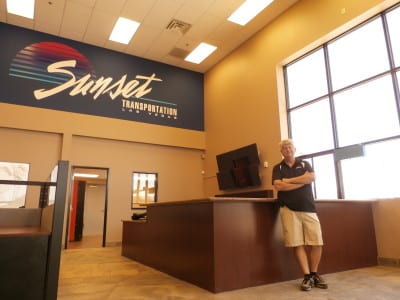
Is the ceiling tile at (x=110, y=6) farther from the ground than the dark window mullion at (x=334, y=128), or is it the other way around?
the ceiling tile at (x=110, y=6)

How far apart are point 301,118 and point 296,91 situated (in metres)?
0.58

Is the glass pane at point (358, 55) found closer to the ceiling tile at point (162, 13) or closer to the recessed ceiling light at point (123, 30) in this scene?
the ceiling tile at point (162, 13)

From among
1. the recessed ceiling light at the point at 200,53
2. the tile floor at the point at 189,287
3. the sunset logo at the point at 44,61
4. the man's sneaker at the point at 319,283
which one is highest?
the recessed ceiling light at the point at 200,53

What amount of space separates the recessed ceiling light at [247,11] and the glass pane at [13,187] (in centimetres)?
527

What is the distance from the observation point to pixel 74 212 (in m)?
8.73

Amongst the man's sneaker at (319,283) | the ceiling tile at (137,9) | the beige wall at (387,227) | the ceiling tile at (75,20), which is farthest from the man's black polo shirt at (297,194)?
the ceiling tile at (75,20)

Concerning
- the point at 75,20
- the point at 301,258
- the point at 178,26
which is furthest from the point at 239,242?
the point at 75,20

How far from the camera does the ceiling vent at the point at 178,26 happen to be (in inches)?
249

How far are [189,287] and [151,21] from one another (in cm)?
538

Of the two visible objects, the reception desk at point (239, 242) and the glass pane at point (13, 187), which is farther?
the glass pane at point (13, 187)

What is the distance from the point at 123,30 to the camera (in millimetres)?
6598

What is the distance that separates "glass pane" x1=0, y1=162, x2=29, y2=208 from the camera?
5950 mm

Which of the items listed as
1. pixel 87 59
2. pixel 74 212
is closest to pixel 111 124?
pixel 87 59

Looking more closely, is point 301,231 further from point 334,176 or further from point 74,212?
point 74,212
